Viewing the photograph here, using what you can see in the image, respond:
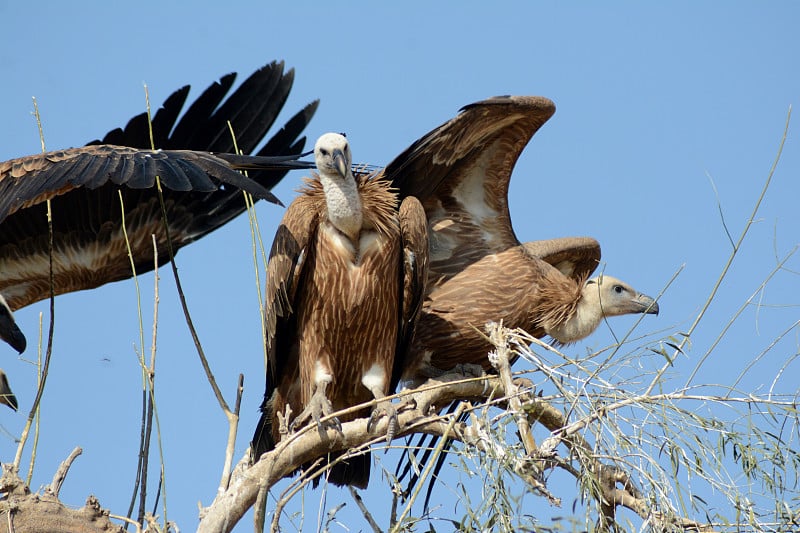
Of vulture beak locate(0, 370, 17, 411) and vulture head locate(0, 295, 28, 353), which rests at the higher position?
vulture head locate(0, 295, 28, 353)

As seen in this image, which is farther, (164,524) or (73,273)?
(73,273)

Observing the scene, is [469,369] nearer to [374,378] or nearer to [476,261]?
[476,261]

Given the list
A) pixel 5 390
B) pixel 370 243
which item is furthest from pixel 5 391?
pixel 370 243

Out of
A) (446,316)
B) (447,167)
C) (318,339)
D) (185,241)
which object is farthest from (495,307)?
(185,241)

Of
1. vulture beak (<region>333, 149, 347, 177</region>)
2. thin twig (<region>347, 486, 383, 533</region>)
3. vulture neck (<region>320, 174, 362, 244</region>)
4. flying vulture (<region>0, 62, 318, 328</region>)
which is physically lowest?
thin twig (<region>347, 486, 383, 533</region>)

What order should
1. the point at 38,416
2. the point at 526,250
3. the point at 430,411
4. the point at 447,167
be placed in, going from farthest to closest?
the point at 526,250, the point at 447,167, the point at 430,411, the point at 38,416

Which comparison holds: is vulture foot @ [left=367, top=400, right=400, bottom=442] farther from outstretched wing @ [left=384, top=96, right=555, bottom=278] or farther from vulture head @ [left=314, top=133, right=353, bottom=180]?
outstretched wing @ [left=384, top=96, right=555, bottom=278]

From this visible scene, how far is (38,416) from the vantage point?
15.2 feet

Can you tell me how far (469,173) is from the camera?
6801 mm

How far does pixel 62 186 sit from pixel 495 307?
2551 mm

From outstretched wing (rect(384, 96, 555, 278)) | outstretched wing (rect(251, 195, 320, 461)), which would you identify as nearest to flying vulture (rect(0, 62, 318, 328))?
outstretched wing (rect(384, 96, 555, 278))

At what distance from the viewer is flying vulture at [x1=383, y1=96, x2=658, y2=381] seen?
6.57m

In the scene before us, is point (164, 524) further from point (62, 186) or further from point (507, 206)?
point (507, 206)

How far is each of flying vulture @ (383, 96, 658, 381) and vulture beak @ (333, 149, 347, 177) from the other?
2.84ft
